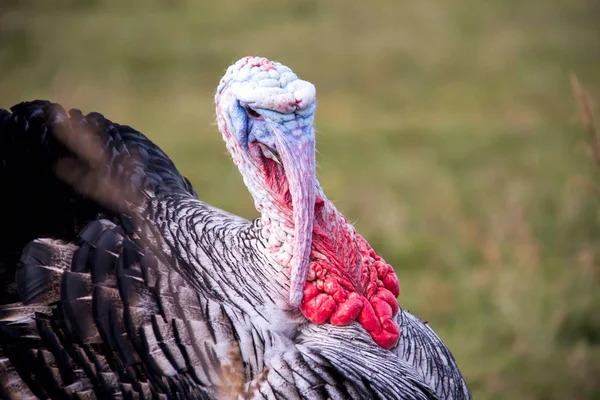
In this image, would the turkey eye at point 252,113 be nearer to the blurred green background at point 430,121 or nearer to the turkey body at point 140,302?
the turkey body at point 140,302

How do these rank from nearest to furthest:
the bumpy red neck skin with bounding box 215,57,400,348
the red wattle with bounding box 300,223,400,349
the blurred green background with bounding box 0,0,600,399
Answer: the bumpy red neck skin with bounding box 215,57,400,348 < the red wattle with bounding box 300,223,400,349 < the blurred green background with bounding box 0,0,600,399

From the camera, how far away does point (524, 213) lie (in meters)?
6.29

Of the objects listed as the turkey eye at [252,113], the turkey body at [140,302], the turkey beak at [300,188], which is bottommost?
the turkey body at [140,302]

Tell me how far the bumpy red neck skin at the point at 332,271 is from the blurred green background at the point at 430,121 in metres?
1.13

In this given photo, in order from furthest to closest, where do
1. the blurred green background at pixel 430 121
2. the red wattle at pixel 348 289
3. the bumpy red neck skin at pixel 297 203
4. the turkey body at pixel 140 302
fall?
the blurred green background at pixel 430 121 < the red wattle at pixel 348 289 < the bumpy red neck skin at pixel 297 203 < the turkey body at pixel 140 302

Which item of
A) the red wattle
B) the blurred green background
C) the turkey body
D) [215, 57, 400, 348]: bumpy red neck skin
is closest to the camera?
the turkey body

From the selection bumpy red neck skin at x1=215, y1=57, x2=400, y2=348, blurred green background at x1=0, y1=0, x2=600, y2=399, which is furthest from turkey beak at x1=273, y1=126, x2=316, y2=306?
blurred green background at x1=0, y1=0, x2=600, y2=399

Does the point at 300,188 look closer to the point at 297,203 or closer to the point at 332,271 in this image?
the point at 297,203

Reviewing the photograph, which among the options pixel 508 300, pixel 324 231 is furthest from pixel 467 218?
pixel 324 231

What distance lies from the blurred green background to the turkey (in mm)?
1290

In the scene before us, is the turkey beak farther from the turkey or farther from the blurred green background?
the blurred green background

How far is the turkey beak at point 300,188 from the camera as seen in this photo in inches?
108

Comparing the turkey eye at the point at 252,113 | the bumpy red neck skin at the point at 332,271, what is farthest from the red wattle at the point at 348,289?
the turkey eye at the point at 252,113

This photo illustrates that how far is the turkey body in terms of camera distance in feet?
8.20
